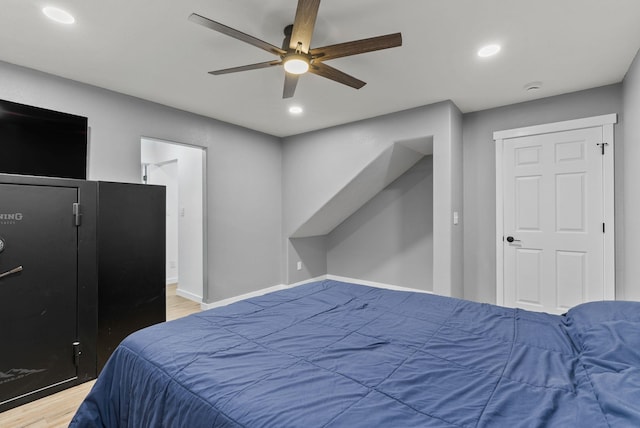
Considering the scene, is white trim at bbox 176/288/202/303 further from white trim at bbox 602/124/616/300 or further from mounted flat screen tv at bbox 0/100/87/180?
white trim at bbox 602/124/616/300

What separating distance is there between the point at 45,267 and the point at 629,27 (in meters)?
4.31

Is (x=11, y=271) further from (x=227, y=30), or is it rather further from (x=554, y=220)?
(x=554, y=220)

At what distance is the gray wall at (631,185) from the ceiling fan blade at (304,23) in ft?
8.11

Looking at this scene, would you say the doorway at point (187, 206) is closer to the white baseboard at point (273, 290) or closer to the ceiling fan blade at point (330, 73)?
the white baseboard at point (273, 290)

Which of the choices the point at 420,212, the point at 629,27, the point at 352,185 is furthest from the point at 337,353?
the point at 420,212

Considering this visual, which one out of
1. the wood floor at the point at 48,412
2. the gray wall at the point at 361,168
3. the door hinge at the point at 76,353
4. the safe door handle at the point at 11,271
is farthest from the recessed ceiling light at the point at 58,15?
the gray wall at the point at 361,168

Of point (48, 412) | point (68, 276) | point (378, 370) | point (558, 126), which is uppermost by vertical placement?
point (558, 126)

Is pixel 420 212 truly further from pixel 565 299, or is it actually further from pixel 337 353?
pixel 337 353

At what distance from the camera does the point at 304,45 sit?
183 centimetres

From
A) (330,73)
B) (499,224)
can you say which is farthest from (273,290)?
(330,73)

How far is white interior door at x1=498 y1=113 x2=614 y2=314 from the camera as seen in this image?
297 centimetres

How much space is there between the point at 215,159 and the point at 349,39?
93.9 inches

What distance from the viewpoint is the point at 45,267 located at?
217cm

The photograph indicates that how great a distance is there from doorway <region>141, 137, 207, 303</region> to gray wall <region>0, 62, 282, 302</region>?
0.20 m
